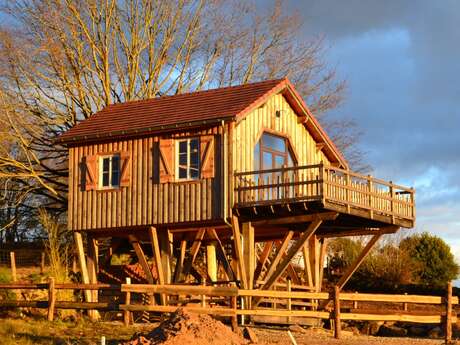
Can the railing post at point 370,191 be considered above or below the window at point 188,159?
below

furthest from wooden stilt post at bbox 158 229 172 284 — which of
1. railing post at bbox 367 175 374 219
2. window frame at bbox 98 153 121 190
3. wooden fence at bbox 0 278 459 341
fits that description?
railing post at bbox 367 175 374 219

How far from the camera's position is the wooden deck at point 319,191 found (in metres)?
27.2

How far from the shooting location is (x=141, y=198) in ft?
98.5

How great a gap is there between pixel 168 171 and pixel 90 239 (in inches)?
174

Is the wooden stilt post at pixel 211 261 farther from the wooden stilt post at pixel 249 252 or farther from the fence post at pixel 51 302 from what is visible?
the fence post at pixel 51 302

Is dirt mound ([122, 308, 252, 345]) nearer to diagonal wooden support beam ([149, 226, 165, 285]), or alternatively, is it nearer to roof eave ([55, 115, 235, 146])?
roof eave ([55, 115, 235, 146])

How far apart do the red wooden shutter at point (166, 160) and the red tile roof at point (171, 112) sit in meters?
0.56

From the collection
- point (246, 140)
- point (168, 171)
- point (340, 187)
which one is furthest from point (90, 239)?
point (340, 187)

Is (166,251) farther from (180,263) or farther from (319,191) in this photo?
(319,191)

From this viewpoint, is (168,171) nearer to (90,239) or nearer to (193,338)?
(90,239)

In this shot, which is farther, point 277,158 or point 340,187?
point 277,158

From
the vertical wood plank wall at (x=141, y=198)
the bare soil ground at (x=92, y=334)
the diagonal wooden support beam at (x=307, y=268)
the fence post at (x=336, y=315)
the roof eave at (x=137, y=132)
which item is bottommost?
the bare soil ground at (x=92, y=334)

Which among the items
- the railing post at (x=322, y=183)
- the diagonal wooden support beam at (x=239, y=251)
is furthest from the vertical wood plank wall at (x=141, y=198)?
the railing post at (x=322, y=183)

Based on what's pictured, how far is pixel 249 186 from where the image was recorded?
1110 inches
